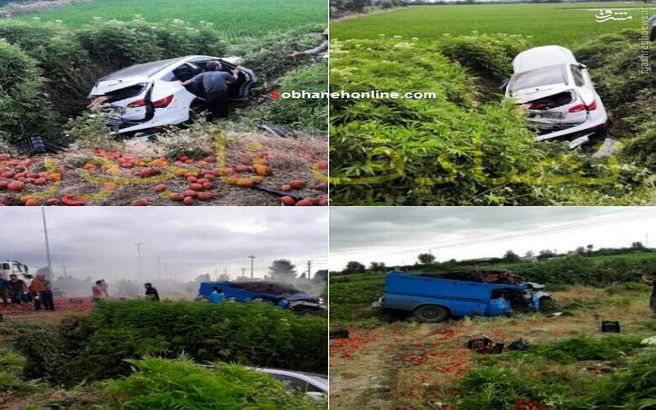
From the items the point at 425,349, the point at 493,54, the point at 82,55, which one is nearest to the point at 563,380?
the point at 425,349

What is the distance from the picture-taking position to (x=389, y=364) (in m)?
5.16

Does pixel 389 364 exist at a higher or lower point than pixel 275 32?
lower

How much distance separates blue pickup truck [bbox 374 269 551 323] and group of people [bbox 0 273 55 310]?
2423 mm

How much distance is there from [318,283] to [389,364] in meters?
0.78

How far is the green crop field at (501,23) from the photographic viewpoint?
5.29 m

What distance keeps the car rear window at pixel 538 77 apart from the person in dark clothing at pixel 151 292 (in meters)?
3.05

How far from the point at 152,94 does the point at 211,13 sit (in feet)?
2.49

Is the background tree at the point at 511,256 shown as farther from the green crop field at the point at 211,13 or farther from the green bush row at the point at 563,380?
the green crop field at the point at 211,13

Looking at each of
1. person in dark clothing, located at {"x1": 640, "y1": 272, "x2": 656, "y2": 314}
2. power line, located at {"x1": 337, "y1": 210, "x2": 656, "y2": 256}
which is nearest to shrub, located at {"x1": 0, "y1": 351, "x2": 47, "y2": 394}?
power line, located at {"x1": 337, "y1": 210, "x2": 656, "y2": 256}

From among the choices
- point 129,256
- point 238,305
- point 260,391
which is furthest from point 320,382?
point 129,256

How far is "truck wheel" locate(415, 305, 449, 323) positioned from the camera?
534 centimetres

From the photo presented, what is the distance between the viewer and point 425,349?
523cm

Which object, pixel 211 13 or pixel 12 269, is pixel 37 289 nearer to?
pixel 12 269

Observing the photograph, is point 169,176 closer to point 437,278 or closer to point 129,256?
point 129,256
